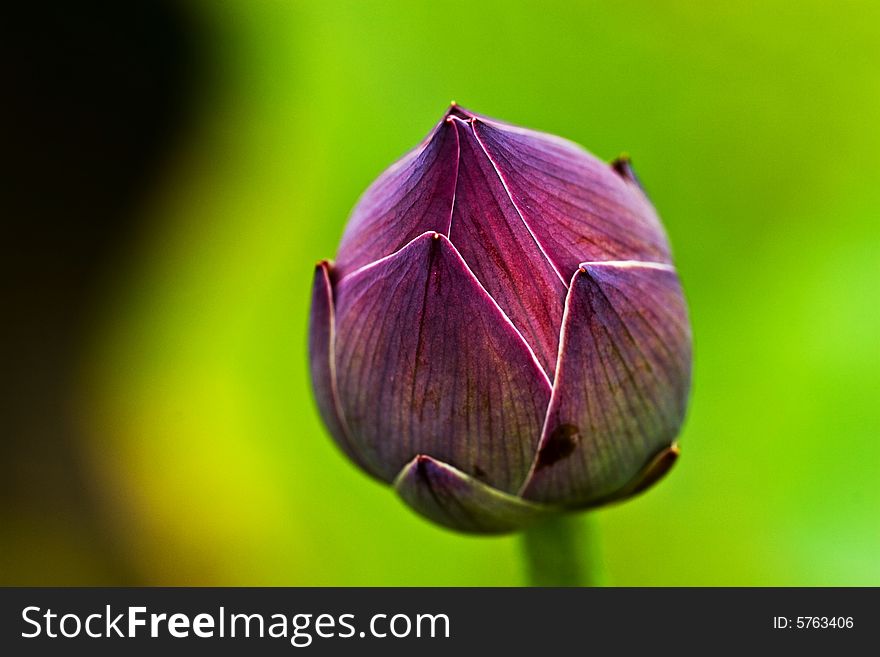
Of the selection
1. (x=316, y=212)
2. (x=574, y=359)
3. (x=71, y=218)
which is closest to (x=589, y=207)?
(x=574, y=359)

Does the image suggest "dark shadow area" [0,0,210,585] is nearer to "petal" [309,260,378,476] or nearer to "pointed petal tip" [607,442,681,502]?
"petal" [309,260,378,476]

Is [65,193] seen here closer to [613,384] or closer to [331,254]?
[331,254]

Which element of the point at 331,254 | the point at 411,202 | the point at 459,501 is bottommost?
the point at 459,501

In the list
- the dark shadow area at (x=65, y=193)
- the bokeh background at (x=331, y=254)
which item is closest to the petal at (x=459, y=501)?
the bokeh background at (x=331, y=254)

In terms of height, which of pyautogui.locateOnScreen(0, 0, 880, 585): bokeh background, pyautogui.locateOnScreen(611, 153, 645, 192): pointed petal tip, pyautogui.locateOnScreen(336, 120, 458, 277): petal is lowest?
pyautogui.locateOnScreen(336, 120, 458, 277): petal

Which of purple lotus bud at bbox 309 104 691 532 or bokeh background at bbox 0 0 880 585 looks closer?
purple lotus bud at bbox 309 104 691 532

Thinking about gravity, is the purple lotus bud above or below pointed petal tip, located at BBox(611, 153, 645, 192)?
below

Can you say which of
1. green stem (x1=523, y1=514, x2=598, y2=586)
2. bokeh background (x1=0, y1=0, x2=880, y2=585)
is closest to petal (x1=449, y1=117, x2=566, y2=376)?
green stem (x1=523, y1=514, x2=598, y2=586)

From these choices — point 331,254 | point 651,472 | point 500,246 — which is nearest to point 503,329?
point 500,246
